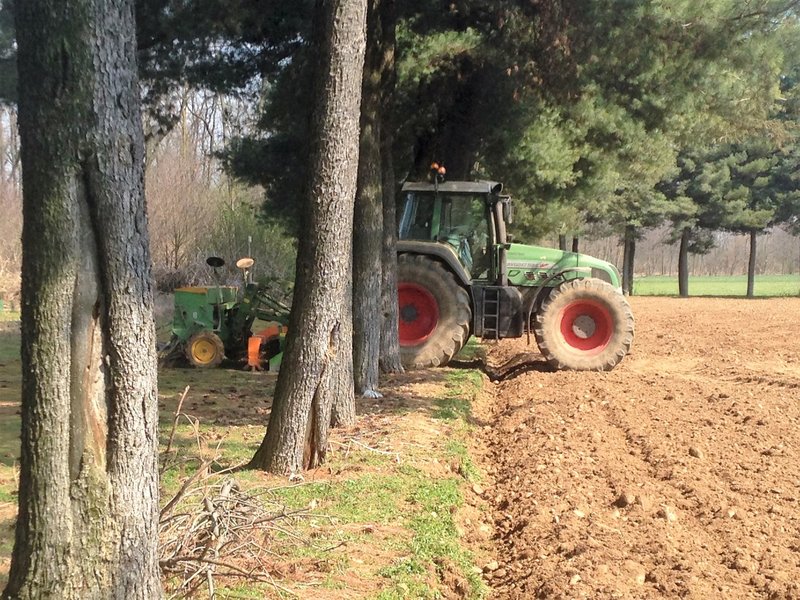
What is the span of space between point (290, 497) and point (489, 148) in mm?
11026

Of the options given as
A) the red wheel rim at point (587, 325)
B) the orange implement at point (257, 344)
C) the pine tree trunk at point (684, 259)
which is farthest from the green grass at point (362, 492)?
the pine tree trunk at point (684, 259)

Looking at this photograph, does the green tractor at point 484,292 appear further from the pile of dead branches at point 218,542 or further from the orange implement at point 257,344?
the pile of dead branches at point 218,542

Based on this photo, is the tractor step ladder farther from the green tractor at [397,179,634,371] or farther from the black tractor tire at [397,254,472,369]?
the black tractor tire at [397,254,472,369]

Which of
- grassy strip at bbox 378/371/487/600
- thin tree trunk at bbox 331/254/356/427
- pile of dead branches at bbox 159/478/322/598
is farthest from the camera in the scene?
thin tree trunk at bbox 331/254/356/427

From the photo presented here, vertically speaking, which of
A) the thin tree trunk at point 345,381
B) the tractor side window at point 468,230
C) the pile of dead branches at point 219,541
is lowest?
the pile of dead branches at point 219,541

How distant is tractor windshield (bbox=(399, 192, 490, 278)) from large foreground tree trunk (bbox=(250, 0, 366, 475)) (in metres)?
5.80

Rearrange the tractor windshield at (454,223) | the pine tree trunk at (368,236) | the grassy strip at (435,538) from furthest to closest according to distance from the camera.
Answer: the tractor windshield at (454,223)
the pine tree trunk at (368,236)
the grassy strip at (435,538)

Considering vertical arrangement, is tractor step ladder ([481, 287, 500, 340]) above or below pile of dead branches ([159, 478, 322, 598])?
above

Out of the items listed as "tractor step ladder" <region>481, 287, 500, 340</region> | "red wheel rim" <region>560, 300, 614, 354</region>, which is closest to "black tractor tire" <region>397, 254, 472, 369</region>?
"tractor step ladder" <region>481, 287, 500, 340</region>

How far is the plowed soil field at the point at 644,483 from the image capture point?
4.88 meters

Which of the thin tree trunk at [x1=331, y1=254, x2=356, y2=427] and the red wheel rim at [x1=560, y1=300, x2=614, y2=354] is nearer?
the thin tree trunk at [x1=331, y1=254, x2=356, y2=427]

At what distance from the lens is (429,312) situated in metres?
12.2

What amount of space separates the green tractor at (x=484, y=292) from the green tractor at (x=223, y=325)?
1.84 m

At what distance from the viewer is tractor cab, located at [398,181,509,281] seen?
12.3m
